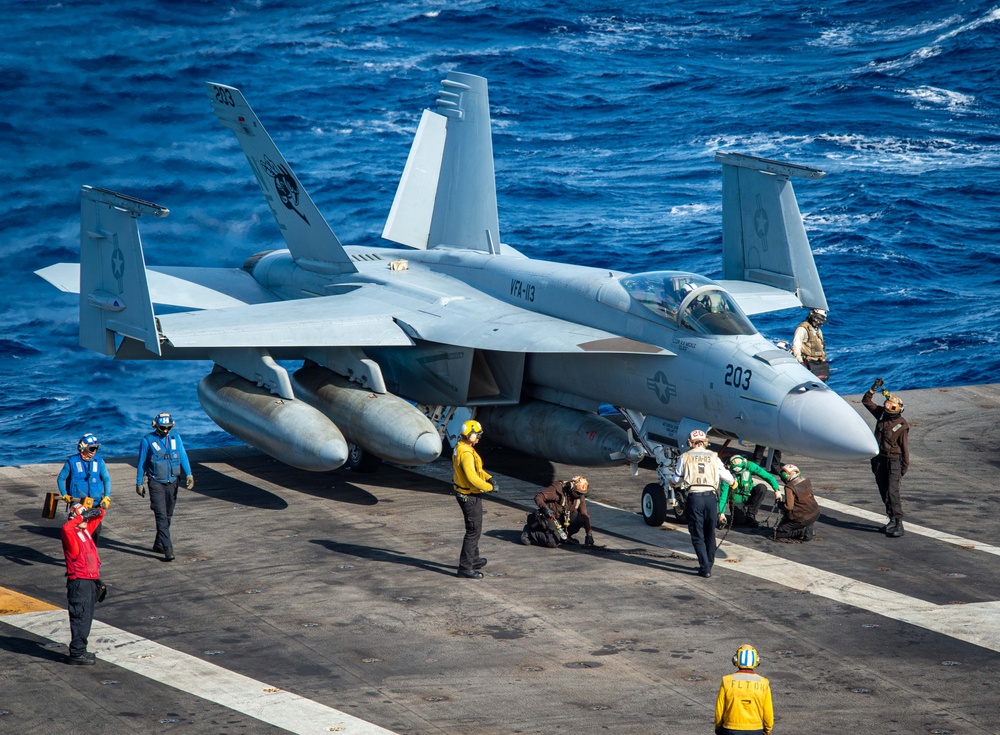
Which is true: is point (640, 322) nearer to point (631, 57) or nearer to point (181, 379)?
point (181, 379)

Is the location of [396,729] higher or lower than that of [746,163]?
lower

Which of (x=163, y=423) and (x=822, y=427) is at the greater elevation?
(x=822, y=427)

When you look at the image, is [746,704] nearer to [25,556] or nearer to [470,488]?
[470,488]

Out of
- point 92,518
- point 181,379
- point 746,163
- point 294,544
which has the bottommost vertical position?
point 181,379

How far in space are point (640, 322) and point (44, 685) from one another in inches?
372

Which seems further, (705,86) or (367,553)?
(705,86)

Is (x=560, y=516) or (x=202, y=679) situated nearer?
(x=202, y=679)

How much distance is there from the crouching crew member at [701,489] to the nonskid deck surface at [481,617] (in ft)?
1.77

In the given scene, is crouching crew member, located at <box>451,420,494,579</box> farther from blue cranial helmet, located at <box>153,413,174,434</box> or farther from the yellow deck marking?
the yellow deck marking

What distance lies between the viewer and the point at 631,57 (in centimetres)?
5403

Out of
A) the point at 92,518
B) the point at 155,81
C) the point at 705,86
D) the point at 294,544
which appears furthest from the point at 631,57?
the point at 92,518

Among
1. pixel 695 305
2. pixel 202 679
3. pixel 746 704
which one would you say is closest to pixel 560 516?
pixel 695 305

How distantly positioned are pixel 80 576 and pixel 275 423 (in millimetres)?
6261

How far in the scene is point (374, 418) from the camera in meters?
17.7
